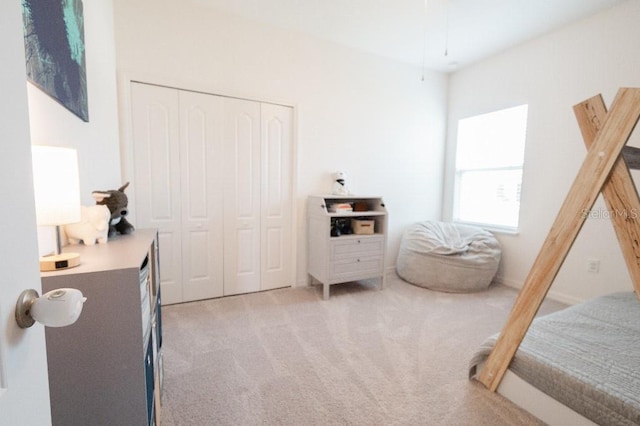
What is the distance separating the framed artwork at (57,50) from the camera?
0.87 metres

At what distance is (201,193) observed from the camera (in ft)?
8.48

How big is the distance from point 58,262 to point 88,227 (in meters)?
0.42

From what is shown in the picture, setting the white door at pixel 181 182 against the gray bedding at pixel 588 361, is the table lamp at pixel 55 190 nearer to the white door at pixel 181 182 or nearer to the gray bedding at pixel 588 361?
the white door at pixel 181 182

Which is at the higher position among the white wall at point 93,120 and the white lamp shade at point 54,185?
the white wall at point 93,120

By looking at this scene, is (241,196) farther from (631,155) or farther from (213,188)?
(631,155)

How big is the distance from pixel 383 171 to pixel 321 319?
2036 millimetres

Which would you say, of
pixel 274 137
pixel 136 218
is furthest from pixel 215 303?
pixel 274 137

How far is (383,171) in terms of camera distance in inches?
137

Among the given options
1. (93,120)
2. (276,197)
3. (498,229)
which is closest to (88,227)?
(93,120)

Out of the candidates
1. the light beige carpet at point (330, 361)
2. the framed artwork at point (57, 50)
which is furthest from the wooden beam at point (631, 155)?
the framed artwork at point (57, 50)

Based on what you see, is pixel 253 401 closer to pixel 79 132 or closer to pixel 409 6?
pixel 79 132

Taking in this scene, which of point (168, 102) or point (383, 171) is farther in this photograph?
point (383, 171)

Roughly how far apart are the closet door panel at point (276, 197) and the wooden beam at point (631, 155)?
2420mm

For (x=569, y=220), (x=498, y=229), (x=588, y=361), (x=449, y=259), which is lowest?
(x=588, y=361)
